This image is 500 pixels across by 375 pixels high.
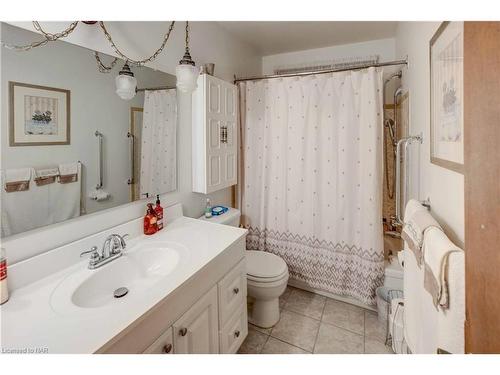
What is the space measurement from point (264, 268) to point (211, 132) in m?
1.06

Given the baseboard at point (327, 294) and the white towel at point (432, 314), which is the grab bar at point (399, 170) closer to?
the white towel at point (432, 314)

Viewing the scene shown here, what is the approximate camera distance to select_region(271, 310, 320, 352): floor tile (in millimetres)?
1631

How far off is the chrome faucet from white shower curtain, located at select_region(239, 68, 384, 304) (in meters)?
1.32

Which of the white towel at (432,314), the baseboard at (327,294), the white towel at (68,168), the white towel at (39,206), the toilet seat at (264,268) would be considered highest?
the white towel at (68,168)

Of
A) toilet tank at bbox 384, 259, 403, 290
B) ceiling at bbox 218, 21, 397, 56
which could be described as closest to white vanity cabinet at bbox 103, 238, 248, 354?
toilet tank at bbox 384, 259, 403, 290

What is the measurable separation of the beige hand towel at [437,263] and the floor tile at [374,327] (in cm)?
117

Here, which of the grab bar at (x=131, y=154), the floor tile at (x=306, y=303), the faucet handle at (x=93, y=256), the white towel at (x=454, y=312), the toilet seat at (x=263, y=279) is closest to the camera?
the white towel at (x=454, y=312)

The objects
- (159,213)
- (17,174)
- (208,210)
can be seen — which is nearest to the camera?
(17,174)

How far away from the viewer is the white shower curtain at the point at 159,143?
4.60 ft

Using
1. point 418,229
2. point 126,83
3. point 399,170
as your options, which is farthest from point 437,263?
point 126,83

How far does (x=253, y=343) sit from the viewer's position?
1.62 meters

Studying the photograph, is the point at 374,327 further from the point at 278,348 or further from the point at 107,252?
the point at 107,252

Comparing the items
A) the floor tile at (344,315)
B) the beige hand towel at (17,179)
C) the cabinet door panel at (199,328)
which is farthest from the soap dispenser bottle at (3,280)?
the floor tile at (344,315)
